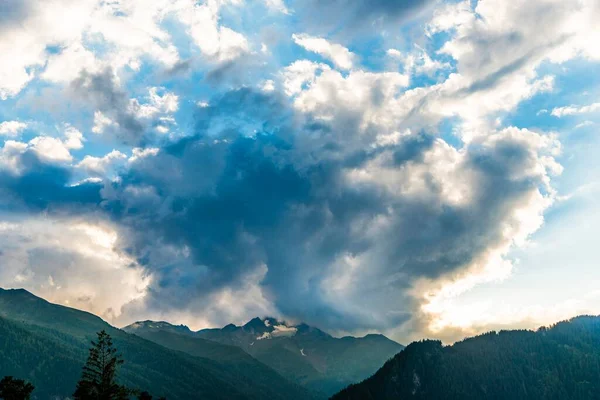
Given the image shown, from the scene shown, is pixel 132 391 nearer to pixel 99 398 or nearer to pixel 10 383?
pixel 99 398

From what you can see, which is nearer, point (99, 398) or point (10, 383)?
point (99, 398)

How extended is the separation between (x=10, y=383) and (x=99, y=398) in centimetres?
1686

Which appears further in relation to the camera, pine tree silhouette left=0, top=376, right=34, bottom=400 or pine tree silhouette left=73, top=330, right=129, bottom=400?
pine tree silhouette left=0, top=376, right=34, bottom=400

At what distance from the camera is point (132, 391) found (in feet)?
231

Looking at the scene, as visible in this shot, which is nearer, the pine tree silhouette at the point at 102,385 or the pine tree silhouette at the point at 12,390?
the pine tree silhouette at the point at 102,385

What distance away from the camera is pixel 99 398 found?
230ft

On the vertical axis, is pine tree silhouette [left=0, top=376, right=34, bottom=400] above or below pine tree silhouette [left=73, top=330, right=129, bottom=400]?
below

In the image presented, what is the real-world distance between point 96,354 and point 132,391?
7.22 m

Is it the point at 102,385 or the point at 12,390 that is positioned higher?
the point at 102,385

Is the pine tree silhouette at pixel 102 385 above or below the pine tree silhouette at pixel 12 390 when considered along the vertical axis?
above

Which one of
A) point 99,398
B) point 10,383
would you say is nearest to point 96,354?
point 99,398

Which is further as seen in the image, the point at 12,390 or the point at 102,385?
the point at 12,390

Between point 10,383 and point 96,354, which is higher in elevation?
point 96,354

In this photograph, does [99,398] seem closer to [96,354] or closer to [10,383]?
[96,354]
